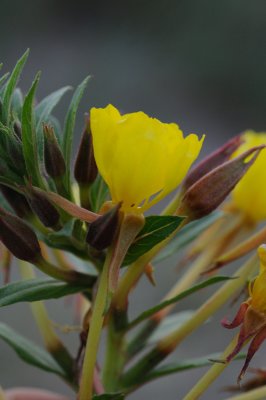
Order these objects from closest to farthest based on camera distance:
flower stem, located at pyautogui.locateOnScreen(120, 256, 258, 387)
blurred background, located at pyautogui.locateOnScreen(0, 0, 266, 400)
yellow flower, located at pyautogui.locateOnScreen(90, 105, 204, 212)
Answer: yellow flower, located at pyautogui.locateOnScreen(90, 105, 204, 212)
flower stem, located at pyautogui.locateOnScreen(120, 256, 258, 387)
blurred background, located at pyautogui.locateOnScreen(0, 0, 266, 400)

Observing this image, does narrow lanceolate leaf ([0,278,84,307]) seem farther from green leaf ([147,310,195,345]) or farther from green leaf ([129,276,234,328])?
green leaf ([147,310,195,345])

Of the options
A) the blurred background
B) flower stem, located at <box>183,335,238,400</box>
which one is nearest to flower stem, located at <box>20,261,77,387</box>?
flower stem, located at <box>183,335,238,400</box>

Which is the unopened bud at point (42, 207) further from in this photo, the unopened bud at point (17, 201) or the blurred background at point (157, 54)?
the blurred background at point (157, 54)

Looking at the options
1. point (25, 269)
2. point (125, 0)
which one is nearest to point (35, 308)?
point (25, 269)

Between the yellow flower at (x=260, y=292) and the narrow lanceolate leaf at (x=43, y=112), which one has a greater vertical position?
the narrow lanceolate leaf at (x=43, y=112)

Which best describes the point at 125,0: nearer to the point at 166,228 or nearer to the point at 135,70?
the point at 135,70

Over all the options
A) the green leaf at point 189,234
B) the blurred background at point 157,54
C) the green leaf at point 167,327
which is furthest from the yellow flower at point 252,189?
the blurred background at point 157,54
